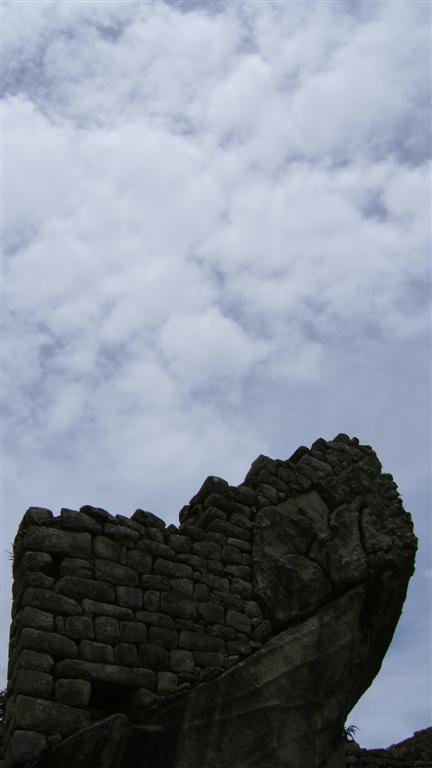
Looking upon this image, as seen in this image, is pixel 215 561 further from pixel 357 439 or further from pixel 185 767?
pixel 357 439

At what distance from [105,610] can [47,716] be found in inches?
39.7

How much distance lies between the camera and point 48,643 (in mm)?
6594

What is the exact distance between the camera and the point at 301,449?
32.1 ft

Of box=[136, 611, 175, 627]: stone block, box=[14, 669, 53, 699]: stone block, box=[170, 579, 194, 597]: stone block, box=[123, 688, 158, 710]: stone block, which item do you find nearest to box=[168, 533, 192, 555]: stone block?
box=[170, 579, 194, 597]: stone block

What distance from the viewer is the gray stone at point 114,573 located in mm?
7207

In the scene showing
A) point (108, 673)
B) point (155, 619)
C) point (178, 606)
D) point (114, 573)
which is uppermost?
point (114, 573)

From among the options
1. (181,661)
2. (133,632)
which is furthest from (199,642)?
(133,632)

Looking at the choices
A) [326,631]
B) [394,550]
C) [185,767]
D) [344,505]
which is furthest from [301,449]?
[185,767]

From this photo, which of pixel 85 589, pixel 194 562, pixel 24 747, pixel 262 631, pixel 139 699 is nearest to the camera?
pixel 24 747

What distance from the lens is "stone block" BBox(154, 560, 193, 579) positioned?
764cm

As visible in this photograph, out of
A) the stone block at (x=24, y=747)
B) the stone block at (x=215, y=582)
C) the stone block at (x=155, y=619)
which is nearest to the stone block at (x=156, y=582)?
the stone block at (x=155, y=619)

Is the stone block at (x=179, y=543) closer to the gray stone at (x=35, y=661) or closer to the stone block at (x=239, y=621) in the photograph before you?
the stone block at (x=239, y=621)

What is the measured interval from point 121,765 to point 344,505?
4.22 m

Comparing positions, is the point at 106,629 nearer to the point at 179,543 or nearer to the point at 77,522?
the point at 77,522
